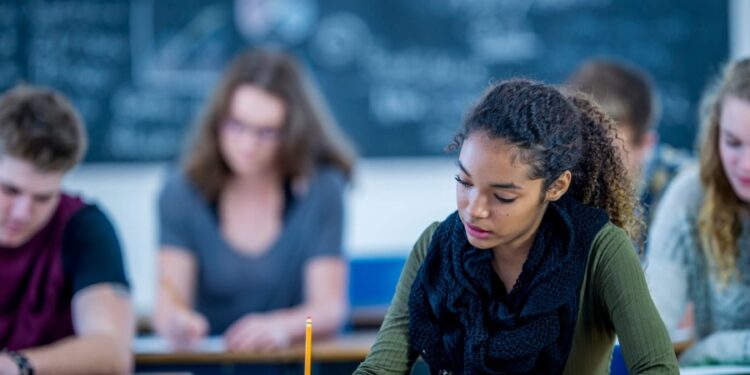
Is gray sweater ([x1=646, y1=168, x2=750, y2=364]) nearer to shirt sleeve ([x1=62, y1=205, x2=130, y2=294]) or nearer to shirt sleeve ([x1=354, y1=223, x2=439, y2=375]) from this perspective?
shirt sleeve ([x1=354, y1=223, x2=439, y2=375])

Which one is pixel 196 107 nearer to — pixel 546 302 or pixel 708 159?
pixel 708 159

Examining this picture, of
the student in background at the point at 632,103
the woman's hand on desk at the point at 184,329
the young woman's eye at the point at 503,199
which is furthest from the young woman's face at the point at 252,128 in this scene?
the young woman's eye at the point at 503,199

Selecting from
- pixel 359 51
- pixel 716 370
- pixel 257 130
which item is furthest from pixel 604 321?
pixel 359 51

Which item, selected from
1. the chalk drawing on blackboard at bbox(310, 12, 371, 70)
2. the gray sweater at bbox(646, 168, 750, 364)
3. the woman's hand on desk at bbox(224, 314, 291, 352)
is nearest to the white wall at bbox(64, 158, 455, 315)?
the chalk drawing on blackboard at bbox(310, 12, 371, 70)

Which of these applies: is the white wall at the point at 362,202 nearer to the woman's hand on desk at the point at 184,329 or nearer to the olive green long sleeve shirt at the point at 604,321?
the woman's hand on desk at the point at 184,329

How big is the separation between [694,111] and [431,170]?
3.61 ft

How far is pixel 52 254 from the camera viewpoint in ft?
7.22

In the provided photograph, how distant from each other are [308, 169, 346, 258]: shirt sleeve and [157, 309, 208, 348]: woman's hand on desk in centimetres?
44

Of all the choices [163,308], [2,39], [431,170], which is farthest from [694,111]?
[2,39]

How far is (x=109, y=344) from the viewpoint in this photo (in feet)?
6.93

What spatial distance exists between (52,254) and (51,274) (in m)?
0.04

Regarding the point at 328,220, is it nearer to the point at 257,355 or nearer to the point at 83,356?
the point at 257,355

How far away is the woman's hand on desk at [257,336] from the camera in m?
2.61

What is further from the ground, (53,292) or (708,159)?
(708,159)
